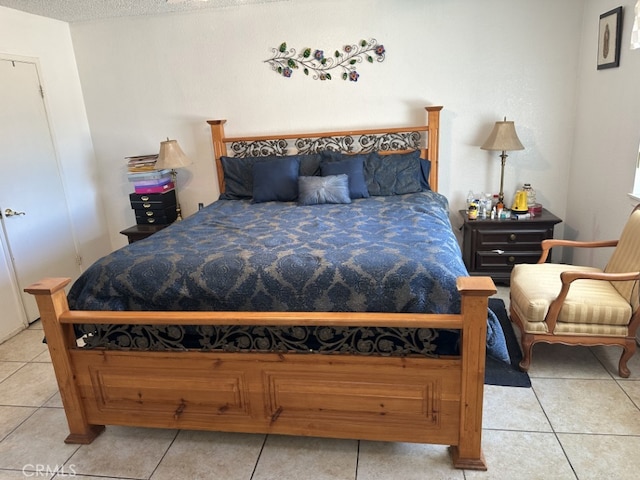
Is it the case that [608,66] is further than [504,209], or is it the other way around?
[504,209]

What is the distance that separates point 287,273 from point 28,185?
2772 millimetres

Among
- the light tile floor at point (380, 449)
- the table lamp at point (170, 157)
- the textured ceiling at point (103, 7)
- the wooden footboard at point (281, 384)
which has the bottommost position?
the light tile floor at point (380, 449)

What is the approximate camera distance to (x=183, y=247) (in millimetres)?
2533

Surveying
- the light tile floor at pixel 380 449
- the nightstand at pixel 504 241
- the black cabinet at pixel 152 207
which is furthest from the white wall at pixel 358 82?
the light tile floor at pixel 380 449

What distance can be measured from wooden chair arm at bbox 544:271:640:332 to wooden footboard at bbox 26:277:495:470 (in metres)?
0.88

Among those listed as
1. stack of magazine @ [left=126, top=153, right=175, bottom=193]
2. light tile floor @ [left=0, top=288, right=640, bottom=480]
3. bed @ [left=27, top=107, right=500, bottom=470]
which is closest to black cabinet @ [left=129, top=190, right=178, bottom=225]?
stack of magazine @ [left=126, top=153, right=175, bottom=193]

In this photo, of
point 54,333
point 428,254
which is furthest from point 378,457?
point 54,333

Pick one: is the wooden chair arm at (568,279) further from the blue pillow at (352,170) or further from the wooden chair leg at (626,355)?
the blue pillow at (352,170)

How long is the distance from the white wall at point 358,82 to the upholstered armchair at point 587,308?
5.04 feet

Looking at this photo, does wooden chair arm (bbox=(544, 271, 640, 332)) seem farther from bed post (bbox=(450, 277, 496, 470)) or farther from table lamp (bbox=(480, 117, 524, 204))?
table lamp (bbox=(480, 117, 524, 204))

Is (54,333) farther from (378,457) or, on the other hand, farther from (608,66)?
(608,66)

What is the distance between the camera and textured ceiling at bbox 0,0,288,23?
359 cm

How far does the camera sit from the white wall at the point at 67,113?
12.2 ft

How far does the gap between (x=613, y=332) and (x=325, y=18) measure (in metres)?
3.21
